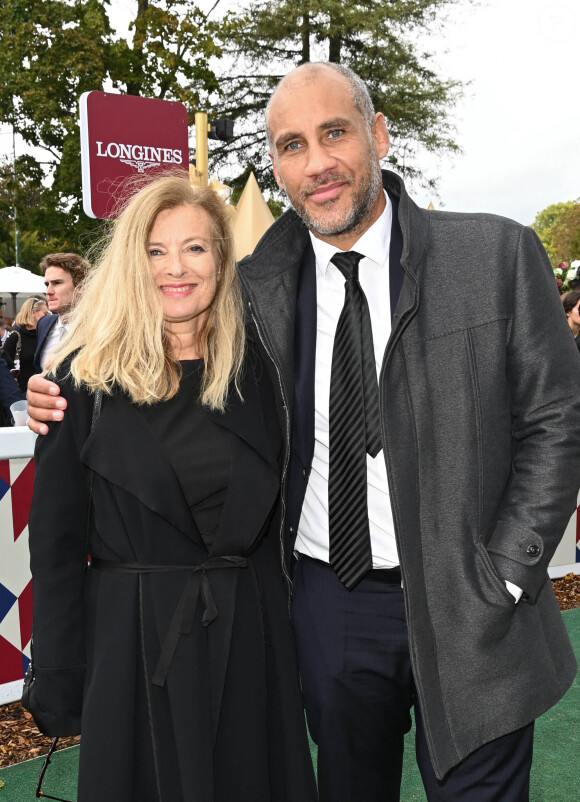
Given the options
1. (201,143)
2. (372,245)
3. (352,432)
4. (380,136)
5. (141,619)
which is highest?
(201,143)

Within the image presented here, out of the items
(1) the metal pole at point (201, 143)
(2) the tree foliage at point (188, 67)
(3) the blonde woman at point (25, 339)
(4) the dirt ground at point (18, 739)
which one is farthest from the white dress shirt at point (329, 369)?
(2) the tree foliage at point (188, 67)

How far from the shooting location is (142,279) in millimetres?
2516

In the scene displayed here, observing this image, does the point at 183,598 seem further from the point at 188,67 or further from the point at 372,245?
the point at 188,67

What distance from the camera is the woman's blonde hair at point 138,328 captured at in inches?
95.3

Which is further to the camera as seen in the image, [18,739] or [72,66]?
[72,66]

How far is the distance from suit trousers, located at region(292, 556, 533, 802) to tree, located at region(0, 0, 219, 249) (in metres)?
19.5

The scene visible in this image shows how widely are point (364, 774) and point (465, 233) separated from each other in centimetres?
170

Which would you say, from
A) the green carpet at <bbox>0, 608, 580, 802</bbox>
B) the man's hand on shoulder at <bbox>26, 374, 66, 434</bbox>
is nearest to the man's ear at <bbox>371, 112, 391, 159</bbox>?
the man's hand on shoulder at <bbox>26, 374, 66, 434</bbox>

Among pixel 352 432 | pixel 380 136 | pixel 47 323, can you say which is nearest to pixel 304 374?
pixel 352 432

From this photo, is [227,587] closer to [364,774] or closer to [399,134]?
[364,774]

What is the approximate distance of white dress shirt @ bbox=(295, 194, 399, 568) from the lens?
237 centimetres

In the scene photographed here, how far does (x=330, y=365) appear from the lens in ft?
8.02

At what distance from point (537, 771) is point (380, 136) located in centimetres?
296

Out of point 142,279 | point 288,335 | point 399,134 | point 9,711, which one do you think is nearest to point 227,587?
point 288,335
